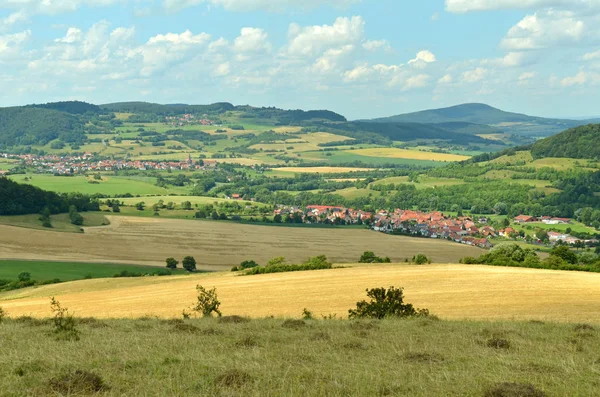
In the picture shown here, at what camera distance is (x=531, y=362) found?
13.8 metres

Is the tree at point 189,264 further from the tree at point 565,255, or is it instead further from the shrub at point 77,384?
the shrub at point 77,384

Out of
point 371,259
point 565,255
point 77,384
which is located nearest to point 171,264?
point 371,259

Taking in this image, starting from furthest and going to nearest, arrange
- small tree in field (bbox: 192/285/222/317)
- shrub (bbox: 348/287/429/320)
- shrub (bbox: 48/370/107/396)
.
Answer: small tree in field (bbox: 192/285/222/317), shrub (bbox: 348/287/429/320), shrub (bbox: 48/370/107/396)

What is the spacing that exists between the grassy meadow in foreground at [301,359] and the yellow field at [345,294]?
8.41 metres

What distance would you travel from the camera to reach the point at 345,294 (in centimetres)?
3912

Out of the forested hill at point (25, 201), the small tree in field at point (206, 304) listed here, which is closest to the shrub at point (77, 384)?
the small tree in field at point (206, 304)

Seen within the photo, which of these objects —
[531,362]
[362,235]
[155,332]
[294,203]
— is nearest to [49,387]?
[155,332]

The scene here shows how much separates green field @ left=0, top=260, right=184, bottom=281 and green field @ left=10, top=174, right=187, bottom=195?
85.3 metres

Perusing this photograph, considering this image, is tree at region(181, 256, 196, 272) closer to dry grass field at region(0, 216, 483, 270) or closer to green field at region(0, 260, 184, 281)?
green field at region(0, 260, 184, 281)

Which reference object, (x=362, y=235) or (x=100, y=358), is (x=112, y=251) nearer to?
(x=362, y=235)

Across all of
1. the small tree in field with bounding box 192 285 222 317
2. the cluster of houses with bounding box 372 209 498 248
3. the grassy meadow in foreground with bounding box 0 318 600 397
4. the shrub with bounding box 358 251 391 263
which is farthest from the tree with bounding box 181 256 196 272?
the grassy meadow in foreground with bounding box 0 318 600 397

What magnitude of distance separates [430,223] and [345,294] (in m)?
99.5

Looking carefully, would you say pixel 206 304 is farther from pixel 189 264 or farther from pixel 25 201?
pixel 25 201

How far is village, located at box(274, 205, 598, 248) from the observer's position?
11729 cm
